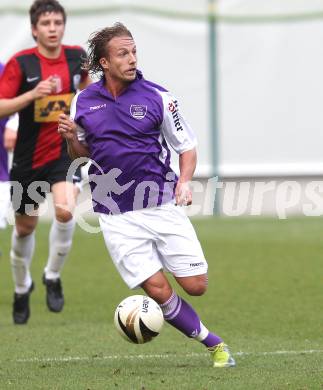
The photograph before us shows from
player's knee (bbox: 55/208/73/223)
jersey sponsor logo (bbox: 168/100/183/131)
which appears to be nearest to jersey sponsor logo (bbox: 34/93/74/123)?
player's knee (bbox: 55/208/73/223)

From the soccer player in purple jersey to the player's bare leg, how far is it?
223cm

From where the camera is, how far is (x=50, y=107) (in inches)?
352

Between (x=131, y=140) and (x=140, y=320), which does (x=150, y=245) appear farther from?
(x=131, y=140)

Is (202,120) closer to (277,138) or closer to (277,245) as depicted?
(277,138)

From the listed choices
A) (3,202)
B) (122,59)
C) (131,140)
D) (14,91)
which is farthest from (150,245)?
(3,202)

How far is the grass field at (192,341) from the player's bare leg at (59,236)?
0.17 m

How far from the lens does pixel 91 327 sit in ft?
27.9

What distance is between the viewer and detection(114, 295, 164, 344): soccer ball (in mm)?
6223

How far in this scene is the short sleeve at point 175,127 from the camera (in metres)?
6.55

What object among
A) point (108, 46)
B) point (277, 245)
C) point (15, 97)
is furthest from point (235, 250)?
point (108, 46)

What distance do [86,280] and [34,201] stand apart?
2.97 m

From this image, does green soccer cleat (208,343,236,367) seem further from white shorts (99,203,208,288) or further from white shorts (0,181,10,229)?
white shorts (0,181,10,229)

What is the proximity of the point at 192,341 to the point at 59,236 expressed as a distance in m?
1.88

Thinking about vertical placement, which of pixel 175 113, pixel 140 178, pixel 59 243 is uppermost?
pixel 175 113
